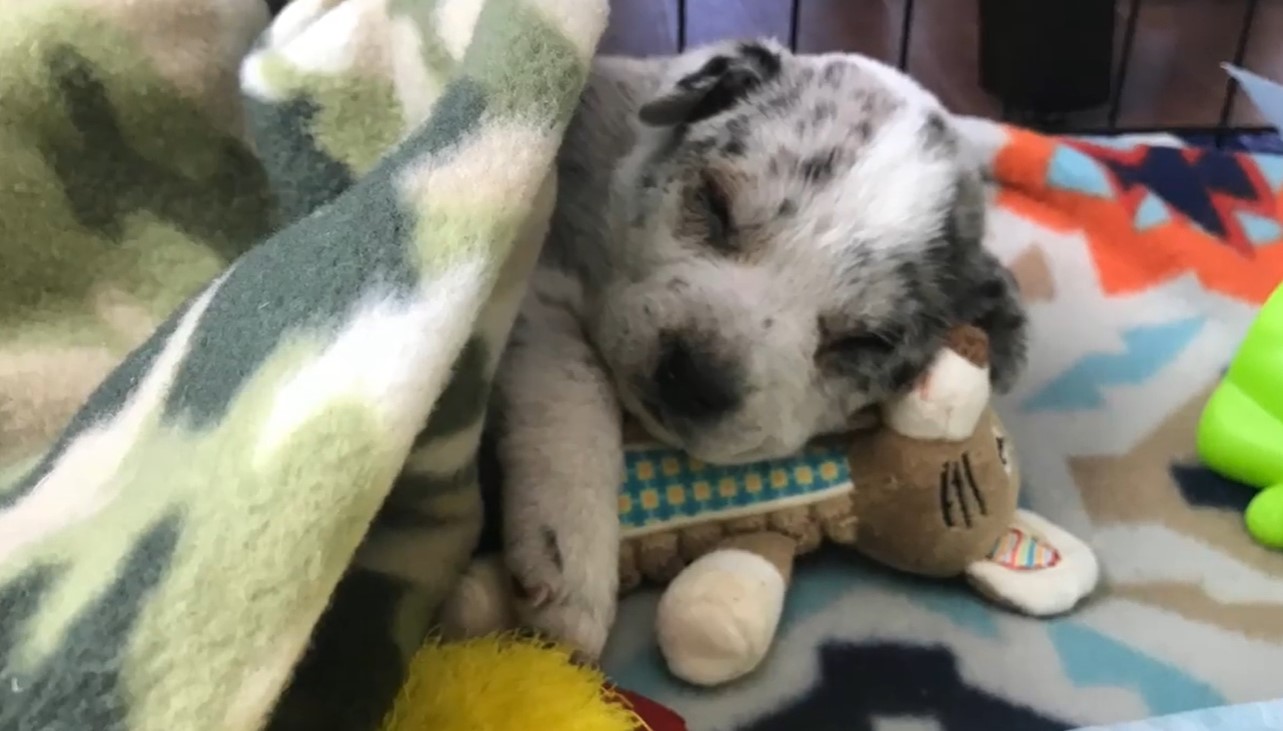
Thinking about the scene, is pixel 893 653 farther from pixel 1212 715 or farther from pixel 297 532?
pixel 297 532

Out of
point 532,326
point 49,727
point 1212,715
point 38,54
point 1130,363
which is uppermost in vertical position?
point 38,54

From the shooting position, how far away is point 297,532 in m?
0.44

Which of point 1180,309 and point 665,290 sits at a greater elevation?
point 665,290

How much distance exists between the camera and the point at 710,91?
84 centimetres

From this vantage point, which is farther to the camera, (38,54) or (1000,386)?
(1000,386)

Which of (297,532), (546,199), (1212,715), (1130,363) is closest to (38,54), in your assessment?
(546,199)

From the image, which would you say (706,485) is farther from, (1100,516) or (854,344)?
(1100,516)

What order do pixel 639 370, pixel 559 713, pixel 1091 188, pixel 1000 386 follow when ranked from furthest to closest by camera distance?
pixel 1091 188 → pixel 1000 386 → pixel 639 370 → pixel 559 713

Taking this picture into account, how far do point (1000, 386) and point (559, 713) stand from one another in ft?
1.43

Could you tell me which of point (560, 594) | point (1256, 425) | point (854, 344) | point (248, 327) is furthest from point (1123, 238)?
point (248, 327)

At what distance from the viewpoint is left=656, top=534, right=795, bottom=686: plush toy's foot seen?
2.49 ft

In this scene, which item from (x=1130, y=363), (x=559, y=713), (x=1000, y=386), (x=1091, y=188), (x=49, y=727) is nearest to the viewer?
(x=49, y=727)

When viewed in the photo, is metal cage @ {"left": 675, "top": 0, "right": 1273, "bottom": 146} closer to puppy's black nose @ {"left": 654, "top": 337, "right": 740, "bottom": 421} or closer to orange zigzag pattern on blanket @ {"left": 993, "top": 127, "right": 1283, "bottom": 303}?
orange zigzag pattern on blanket @ {"left": 993, "top": 127, "right": 1283, "bottom": 303}

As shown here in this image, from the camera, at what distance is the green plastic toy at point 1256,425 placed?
0.93 meters
